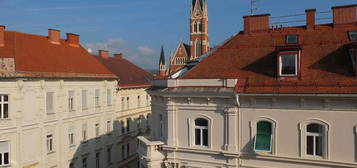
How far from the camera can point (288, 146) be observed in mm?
15297

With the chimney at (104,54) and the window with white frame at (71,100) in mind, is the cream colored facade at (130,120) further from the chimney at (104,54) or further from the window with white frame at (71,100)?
the window with white frame at (71,100)

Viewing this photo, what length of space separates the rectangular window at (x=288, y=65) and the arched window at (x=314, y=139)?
2.55 metres

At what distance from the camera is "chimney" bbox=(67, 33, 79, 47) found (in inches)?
1326

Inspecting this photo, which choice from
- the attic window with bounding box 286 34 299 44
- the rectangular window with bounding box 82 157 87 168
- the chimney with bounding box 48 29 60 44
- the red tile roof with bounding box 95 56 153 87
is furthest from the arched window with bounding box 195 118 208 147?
the red tile roof with bounding box 95 56 153 87

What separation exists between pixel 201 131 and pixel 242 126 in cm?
223

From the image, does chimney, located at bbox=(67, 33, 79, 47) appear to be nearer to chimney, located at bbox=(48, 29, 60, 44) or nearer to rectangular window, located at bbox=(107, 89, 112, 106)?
chimney, located at bbox=(48, 29, 60, 44)

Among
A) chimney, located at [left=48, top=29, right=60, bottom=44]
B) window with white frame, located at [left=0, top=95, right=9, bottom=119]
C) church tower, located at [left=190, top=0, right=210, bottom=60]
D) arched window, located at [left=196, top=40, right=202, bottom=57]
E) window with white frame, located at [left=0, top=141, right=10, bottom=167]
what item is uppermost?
church tower, located at [left=190, top=0, right=210, bottom=60]

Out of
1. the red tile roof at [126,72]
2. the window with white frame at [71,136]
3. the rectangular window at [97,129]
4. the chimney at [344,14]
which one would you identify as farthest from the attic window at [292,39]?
the red tile roof at [126,72]

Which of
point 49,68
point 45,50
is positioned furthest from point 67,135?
point 45,50

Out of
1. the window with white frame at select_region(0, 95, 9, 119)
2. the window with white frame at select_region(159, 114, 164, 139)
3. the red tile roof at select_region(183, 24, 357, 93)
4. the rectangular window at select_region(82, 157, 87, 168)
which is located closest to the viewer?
the red tile roof at select_region(183, 24, 357, 93)

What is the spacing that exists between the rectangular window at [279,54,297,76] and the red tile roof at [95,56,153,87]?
23291mm

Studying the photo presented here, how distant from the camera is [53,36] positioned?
3095 cm

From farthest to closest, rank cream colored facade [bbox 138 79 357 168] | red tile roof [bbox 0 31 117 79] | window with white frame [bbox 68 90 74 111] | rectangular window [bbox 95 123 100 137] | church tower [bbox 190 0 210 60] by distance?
1. church tower [bbox 190 0 210 60]
2. rectangular window [bbox 95 123 100 137]
3. window with white frame [bbox 68 90 74 111]
4. red tile roof [bbox 0 31 117 79]
5. cream colored facade [bbox 138 79 357 168]

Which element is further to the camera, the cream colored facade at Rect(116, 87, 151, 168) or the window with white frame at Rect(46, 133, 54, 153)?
the cream colored facade at Rect(116, 87, 151, 168)
